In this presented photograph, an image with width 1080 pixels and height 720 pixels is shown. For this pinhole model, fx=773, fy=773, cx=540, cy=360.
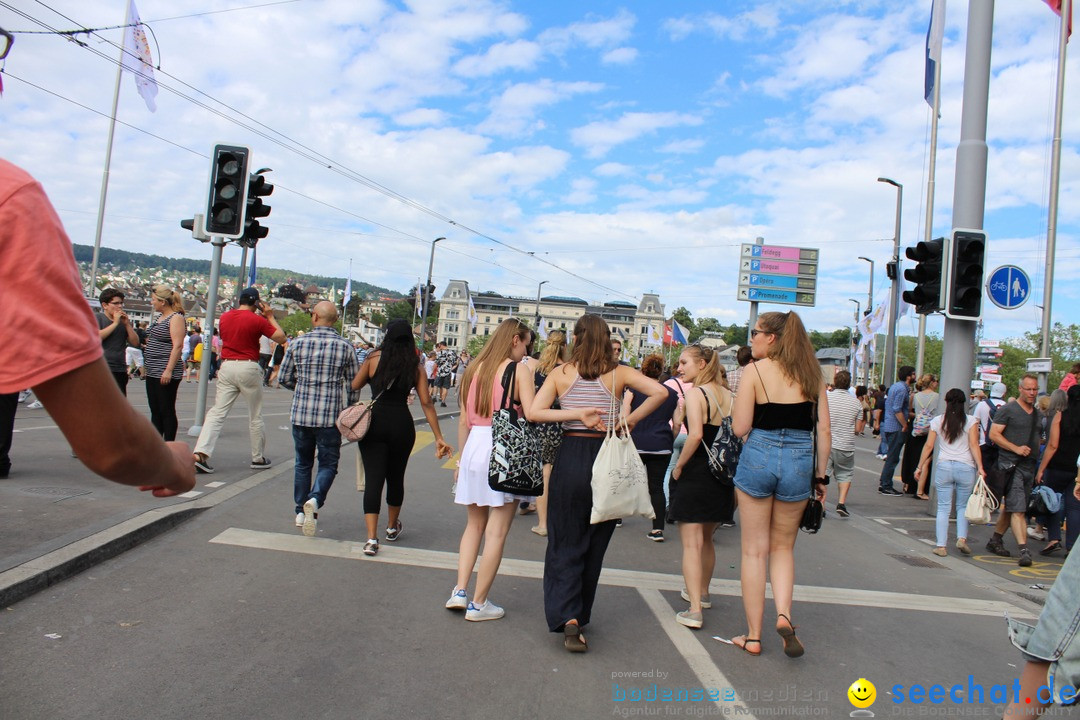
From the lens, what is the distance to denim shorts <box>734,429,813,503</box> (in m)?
4.61

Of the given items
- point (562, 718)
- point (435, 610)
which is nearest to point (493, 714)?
point (562, 718)

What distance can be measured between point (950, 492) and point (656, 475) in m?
3.15

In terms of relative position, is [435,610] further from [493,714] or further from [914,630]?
[914,630]

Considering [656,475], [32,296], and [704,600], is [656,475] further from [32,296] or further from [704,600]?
[32,296]

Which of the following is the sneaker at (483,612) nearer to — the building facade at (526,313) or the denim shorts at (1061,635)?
the denim shorts at (1061,635)

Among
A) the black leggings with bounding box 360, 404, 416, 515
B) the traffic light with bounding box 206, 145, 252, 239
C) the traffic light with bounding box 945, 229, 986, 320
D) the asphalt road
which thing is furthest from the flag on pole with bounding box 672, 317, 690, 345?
the black leggings with bounding box 360, 404, 416, 515

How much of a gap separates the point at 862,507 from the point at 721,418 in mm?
6835

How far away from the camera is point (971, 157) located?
9977 millimetres

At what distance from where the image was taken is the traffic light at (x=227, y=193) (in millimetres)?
9664

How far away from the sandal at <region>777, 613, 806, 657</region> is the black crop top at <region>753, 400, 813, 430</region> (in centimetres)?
112

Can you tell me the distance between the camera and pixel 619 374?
4.67m

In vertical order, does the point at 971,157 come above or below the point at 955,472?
above

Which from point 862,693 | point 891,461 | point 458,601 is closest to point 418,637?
point 458,601

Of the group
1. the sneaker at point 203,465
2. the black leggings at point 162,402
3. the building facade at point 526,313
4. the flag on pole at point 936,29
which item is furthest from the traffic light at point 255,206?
the building facade at point 526,313
